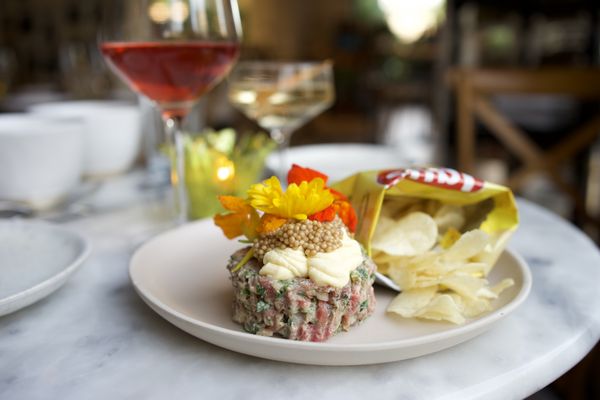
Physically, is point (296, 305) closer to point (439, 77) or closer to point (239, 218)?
Answer: point (239, 218)

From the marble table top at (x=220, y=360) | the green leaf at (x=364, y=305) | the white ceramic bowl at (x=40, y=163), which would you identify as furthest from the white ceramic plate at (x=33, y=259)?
the green leaf at (x=364, y=305)

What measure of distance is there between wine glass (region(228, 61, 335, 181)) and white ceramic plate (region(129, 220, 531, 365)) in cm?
36

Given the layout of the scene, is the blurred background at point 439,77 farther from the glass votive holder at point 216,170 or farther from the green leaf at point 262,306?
the green leaf at point 262,306

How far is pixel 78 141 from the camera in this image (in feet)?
2.82

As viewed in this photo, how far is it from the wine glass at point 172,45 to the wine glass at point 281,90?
0.20 meters

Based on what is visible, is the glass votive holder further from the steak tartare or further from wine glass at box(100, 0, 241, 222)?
the steak tartare

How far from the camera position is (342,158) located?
1146mm

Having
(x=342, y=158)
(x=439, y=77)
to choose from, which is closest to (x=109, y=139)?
(x=342, y=158)

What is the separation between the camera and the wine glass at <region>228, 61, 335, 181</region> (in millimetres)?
981

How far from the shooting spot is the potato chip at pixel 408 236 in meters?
0.56

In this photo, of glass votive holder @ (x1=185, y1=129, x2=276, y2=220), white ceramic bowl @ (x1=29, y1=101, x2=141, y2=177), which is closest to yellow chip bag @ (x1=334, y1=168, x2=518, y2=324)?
glass votive holder @ (x1=185, y1=129, x2=276, y2=220)

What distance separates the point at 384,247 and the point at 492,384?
18 centimetres

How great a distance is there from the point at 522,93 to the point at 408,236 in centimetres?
156

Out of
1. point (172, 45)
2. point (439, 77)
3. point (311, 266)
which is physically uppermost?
point (172, 45)
